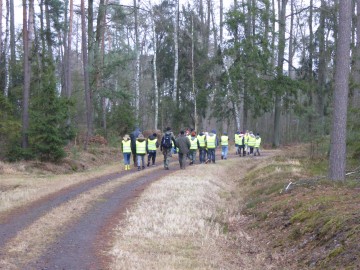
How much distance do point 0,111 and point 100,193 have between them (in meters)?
11.2

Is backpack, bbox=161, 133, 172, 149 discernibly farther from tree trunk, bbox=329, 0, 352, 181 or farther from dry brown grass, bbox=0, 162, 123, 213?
tree trunk, bbox=329, 0, 352, 181

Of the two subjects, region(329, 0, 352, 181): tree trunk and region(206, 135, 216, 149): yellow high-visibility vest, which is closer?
region(329, 0, 352, 181): tree trunk

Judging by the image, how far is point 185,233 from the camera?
9930 mm

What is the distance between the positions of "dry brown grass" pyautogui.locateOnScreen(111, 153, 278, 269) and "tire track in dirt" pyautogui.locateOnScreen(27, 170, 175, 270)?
0.27m

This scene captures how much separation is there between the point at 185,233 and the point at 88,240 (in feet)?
6.79

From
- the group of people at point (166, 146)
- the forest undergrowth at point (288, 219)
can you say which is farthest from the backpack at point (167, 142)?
the forest undergrowth at point (288, 219)

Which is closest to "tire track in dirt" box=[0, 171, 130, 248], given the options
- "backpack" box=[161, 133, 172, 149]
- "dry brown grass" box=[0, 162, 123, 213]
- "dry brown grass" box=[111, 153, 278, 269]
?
"dry brown grass" box=[0, 162, 123, 213]

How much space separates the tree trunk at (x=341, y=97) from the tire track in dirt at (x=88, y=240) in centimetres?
590

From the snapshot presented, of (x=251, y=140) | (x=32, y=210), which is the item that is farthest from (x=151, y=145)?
(x=32, y=210)

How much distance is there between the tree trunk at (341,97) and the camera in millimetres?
13203

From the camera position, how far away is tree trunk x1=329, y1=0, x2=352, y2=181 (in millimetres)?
13203

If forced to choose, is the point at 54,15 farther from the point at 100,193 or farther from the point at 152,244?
the point at 152,244

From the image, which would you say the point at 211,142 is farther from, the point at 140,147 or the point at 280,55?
the point at 280,55

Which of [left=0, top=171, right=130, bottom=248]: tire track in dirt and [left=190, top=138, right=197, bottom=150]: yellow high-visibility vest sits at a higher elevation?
[left=190, top=138, right=197, bottom=150]: yellow high-visibility vest
